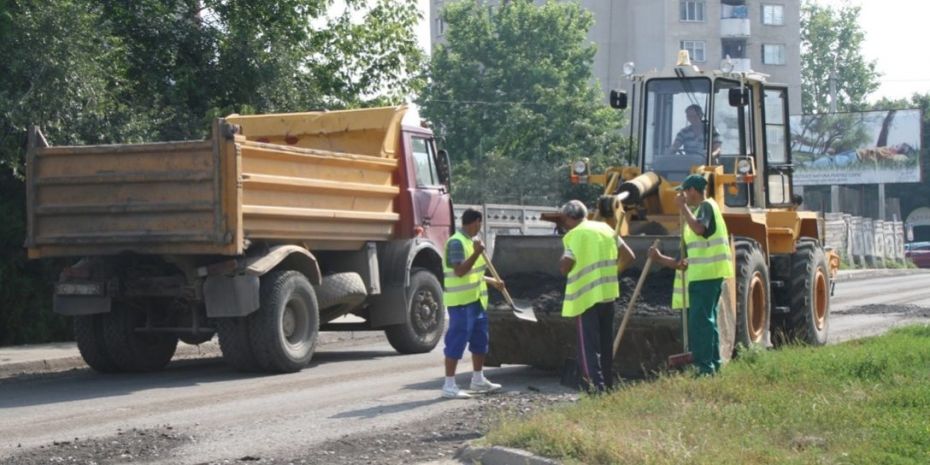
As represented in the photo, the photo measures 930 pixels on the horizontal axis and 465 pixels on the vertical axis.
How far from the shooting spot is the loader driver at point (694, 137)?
14.8m

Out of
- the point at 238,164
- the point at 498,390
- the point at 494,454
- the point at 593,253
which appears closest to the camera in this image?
the point at 494,454

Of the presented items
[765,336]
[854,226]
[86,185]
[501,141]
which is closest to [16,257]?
[86,185]

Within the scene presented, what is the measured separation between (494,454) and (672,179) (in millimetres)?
6930

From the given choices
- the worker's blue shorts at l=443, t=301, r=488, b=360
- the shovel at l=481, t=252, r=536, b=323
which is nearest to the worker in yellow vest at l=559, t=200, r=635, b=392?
the worker's blue shorts at l=443, t=301, r=488, b=360

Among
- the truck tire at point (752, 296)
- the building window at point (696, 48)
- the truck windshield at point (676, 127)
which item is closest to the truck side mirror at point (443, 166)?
the truck windshield at point (676, 127)

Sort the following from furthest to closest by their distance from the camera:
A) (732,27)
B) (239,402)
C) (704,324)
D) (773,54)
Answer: (773,54), (732,27), (239,402), (704,324)

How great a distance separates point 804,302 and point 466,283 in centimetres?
443

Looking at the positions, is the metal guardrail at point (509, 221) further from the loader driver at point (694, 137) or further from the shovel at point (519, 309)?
the shovel at point (519, 309)

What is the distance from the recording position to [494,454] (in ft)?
27.7

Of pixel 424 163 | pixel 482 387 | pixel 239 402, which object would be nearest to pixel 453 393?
pixel 482 387

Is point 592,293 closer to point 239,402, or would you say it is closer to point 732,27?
point 239,402

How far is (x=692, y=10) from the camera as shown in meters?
79.8

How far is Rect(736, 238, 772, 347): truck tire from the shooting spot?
510 inches

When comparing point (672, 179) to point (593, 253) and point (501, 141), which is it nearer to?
point (593, 253)
